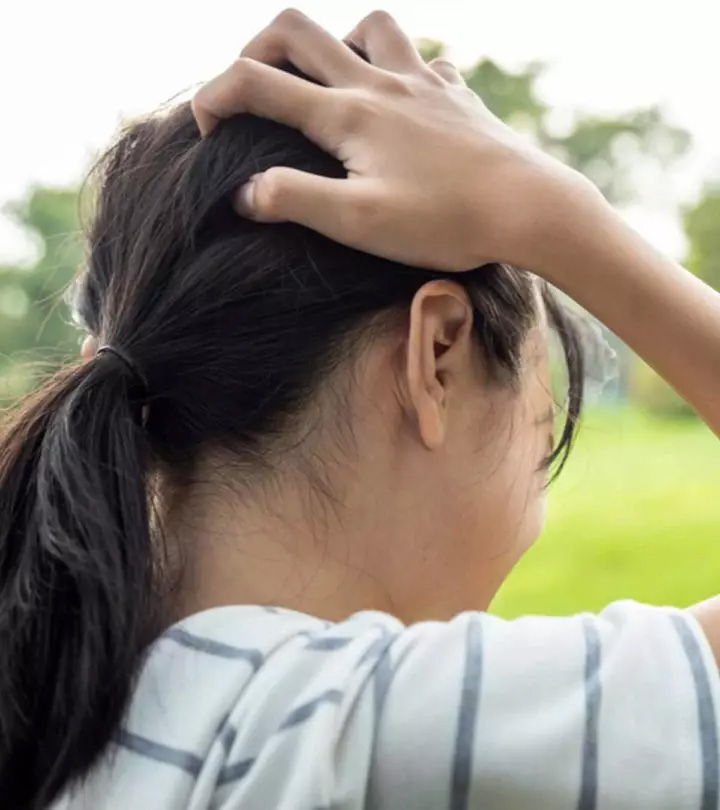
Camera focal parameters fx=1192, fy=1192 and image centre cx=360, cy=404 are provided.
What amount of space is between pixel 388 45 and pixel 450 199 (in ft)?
0.42

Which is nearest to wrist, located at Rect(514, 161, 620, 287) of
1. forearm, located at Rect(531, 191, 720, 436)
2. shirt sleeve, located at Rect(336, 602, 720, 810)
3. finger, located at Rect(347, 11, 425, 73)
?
forearm, located at Rect(531, 191, 720, 436)

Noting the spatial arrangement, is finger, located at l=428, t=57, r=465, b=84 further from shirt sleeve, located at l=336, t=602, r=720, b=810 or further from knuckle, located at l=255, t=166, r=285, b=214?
shirt sleeve, located at l=336, t=602, r=720, b=810

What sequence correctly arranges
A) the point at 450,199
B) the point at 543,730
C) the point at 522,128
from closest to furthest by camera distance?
the point at 543,730
the point at 450,199
the point at 522,128

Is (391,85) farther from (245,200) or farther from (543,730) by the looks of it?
(543,730)

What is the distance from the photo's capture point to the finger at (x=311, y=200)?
606mm

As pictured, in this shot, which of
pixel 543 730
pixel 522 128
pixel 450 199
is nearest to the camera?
A: pixel 543 730

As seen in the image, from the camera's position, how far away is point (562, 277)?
649 millimetres

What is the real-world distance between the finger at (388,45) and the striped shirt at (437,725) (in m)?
0.33

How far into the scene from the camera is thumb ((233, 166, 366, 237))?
1.99 feet

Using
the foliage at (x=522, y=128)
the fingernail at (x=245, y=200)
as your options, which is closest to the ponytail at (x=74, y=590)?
the fingernail at (x=245, y=200)

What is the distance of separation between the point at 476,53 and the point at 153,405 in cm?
48

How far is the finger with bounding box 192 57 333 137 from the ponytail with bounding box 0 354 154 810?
0.16 m

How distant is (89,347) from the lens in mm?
718

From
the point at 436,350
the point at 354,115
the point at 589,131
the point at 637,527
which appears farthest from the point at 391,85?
the point at 637,527
